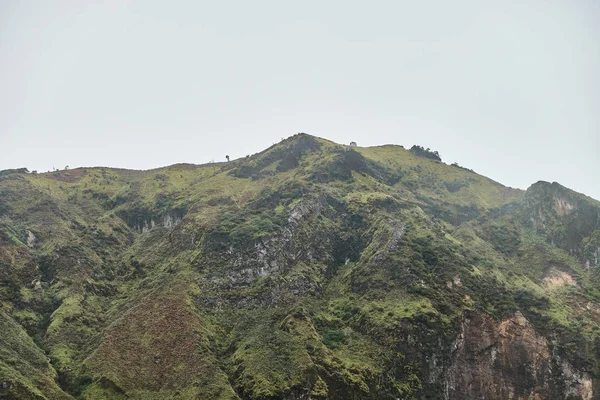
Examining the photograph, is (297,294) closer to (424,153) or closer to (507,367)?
(507,367)

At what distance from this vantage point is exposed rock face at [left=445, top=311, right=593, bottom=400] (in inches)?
3140

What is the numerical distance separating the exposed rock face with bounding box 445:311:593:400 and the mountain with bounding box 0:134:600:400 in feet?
0.72

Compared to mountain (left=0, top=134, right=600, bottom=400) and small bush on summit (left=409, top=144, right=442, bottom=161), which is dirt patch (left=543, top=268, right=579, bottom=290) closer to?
mountain (left=0, top=134, right=600, bottom=400)

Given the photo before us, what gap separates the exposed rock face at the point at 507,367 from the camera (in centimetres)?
7975

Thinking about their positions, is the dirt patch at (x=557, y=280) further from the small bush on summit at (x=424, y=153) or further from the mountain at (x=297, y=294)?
the small bush on summit at (x=424, y=153)

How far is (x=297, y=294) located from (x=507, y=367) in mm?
38482

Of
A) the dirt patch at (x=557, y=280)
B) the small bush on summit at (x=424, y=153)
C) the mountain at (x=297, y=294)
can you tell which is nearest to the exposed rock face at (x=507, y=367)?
the mountain at (x=297, y=294)

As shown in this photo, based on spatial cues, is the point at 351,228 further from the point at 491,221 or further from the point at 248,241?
the point at 491,221

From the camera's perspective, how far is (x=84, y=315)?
87375 millimetres

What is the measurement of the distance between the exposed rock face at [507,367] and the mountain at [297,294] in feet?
0.72

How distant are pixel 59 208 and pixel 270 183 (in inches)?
2172

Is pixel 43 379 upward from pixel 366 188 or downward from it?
downward

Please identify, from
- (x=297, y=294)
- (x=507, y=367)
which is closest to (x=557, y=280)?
(x=507, y=367)

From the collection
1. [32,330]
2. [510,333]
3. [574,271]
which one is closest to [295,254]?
[510,333]
